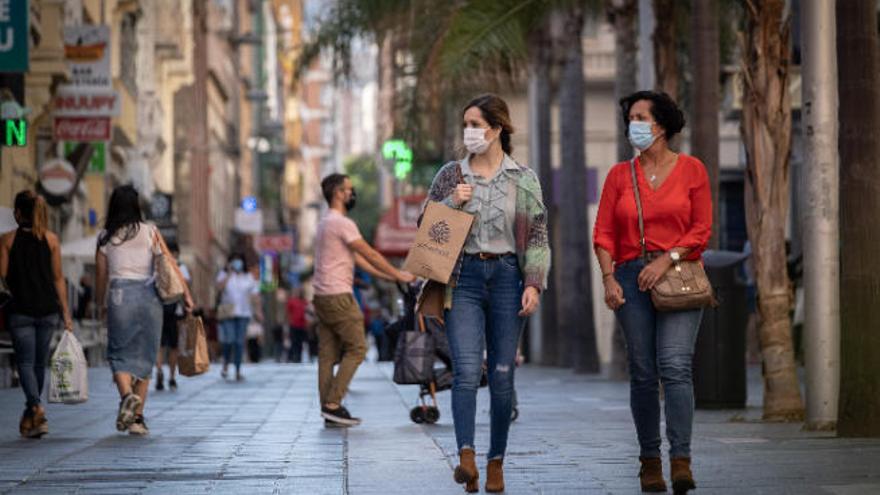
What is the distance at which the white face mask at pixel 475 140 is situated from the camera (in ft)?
32.9

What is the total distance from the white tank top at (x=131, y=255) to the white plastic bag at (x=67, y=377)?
614 mm

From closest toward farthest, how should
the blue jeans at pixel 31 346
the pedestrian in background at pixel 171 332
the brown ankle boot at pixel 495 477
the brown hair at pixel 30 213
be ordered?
1. the brown ankle boot at pixel 495 477
2. the blue jeans at pixel 31 346
3. the brown hair at pixel 30 213
4. the pedestrian in background at pixel 171 332

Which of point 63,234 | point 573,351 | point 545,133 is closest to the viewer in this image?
point 573,351

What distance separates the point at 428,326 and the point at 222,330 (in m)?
13.2

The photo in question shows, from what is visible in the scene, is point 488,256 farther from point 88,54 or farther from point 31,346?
point 88,54

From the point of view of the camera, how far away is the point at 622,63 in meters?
27.0

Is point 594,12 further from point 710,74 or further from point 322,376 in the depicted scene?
point 322,376

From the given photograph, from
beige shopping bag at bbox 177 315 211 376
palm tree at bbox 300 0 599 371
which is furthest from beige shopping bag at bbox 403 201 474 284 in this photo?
A: palm tree at bbox 300 0 599 371

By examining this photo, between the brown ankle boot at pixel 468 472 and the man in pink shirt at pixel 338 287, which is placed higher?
the man in pink shirt at pixel 338 287

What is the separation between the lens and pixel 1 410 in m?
18.8

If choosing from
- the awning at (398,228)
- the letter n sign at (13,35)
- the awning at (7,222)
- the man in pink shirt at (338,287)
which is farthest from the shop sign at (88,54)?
the man in pink shirt at (338,287)

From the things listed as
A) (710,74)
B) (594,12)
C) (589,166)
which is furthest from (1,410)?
(589,166)

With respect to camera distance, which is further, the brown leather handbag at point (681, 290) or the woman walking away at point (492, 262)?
the woman walking away at point (492, 262)

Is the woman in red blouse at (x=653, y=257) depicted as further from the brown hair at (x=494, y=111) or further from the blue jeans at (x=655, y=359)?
the brown hair at (x=494, y=111)
